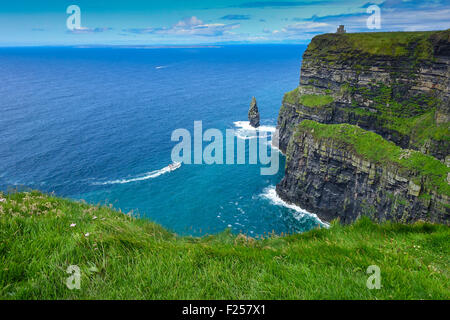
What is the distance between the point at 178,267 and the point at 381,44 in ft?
269

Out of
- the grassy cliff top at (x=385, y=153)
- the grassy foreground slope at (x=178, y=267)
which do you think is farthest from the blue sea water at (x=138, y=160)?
the grassy cliff top at (x=385, y=153)

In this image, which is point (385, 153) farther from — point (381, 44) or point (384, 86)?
point (381, 44)

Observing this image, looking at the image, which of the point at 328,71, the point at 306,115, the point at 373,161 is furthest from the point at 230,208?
the point at 328,71

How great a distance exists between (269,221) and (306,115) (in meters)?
36.3

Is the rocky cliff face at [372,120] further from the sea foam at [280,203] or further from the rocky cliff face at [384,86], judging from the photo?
the sea foam at [280,203]

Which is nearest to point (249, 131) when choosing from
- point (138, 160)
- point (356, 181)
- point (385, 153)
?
point (138, 160)

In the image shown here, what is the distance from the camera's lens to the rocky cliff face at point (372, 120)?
40.8 metres

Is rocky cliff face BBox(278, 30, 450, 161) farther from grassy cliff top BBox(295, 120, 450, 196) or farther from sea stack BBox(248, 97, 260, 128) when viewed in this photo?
sea stack BBox(248, 97, 260, 128)

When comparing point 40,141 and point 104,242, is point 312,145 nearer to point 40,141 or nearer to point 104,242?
point 104,242

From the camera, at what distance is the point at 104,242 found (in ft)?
21.8

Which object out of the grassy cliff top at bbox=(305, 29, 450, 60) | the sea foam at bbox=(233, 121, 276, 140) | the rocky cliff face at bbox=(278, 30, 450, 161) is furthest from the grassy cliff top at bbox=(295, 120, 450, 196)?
the sea foam at bbox=(233, 121, 276, 140)
